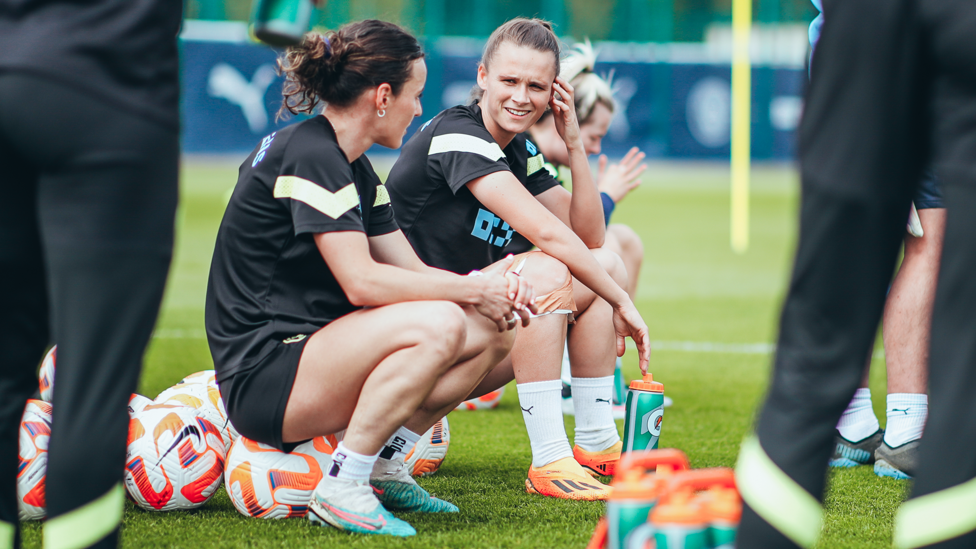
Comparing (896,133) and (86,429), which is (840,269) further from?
(86,429)

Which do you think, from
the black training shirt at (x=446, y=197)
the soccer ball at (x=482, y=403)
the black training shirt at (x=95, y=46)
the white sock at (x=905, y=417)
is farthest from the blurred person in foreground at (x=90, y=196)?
the soccer ball at (x=482, y=403)

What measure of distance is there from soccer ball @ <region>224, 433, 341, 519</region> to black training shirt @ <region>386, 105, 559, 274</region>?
2.95ft

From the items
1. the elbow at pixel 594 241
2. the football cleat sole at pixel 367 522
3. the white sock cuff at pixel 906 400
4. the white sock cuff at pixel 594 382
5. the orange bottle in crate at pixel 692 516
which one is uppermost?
the elbow at pixel 594 241

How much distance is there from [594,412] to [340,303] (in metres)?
1.07

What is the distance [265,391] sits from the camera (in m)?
2.35

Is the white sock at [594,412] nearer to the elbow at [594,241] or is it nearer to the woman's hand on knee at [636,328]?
the woman's hand on knee at [636,328]

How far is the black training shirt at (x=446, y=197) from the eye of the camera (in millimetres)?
2928

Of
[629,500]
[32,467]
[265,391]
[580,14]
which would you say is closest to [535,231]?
[265,391]

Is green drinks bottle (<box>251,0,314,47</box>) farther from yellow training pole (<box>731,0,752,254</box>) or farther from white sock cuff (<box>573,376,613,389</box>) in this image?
yellow training pole (<box>731,0,752,254</box>)

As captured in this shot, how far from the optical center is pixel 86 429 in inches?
59.0

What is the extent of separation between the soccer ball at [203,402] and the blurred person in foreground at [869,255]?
5.77 feet

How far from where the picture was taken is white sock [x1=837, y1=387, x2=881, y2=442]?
3268 millimetres

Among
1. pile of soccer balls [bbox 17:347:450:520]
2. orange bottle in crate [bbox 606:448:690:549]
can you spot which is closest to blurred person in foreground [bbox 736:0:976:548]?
orange bottle in crate [bbox 606:448:690:549]

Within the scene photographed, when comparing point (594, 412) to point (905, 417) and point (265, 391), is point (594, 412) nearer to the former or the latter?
point (905, 417)
